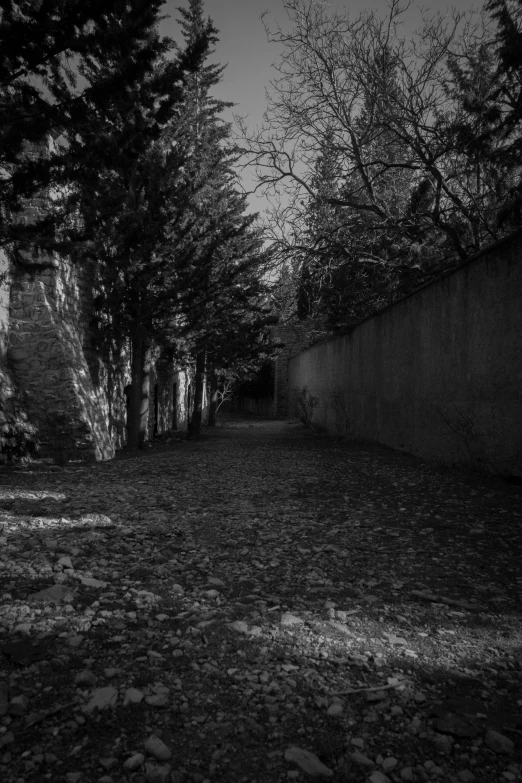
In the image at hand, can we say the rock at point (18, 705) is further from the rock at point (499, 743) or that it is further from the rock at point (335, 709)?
the rock at point (499, 743)

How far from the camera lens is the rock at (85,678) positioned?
213 cm

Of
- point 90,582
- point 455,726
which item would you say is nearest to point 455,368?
point 90,582

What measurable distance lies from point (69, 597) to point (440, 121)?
34.6 ft

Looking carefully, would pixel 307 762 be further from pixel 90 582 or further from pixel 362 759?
pixel 90 582

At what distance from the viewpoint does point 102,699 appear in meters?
2.02

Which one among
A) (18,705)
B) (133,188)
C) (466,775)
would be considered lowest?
(466,775)

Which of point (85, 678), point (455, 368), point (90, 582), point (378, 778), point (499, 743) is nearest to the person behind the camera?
point (378, 778)

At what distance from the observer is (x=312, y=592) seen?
3.21 meters

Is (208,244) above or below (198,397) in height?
above

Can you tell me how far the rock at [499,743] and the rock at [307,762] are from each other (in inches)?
23.6

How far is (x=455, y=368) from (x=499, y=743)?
6158 mm

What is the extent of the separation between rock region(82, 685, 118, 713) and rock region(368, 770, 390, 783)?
97 centimetres

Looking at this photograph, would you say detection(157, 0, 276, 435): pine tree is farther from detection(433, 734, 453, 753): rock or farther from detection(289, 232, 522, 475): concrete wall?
detection(433, 734, 453, 753): rock

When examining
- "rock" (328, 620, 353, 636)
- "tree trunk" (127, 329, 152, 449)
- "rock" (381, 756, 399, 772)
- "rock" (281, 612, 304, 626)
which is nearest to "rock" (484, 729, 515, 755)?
"rock" (381, 756, 399, 772)
